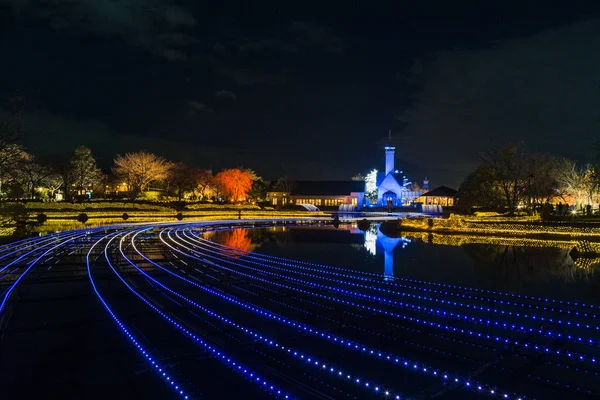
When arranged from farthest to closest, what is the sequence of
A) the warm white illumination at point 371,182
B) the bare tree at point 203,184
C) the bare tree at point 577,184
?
1. the warm white illumination at point 371,182
2. the bare tree at point 203,184
3. the bare tree at point 577,184

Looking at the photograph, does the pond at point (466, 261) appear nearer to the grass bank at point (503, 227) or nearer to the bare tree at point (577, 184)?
the grass bank at point (503, 227)

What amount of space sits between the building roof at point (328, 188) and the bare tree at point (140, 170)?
29231 mm

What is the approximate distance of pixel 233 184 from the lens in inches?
2328

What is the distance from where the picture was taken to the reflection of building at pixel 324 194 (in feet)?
245

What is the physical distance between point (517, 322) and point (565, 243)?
51.1ft

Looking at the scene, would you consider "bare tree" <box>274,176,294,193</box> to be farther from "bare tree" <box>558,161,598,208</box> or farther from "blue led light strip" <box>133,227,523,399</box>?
"blue led light strip" <box>133,227,523,399</box>

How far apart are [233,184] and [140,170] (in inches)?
530

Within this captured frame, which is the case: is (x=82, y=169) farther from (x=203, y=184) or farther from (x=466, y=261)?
(x=466, y=261)

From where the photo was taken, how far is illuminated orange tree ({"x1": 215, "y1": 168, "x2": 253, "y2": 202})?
194 feet

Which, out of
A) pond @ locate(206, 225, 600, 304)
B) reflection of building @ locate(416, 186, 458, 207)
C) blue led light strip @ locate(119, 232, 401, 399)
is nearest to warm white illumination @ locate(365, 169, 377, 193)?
reflection of building @ locate(416, 186, 458, 207)

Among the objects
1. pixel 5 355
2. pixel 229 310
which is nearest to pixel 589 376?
pixel 229 310

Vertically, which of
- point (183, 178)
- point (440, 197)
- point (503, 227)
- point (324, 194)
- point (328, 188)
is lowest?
point (503, 227)

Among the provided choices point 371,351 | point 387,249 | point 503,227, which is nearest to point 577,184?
point 503,227

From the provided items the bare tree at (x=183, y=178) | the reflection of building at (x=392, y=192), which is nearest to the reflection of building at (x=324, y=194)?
the reflection of building at (x=392, y=192)
